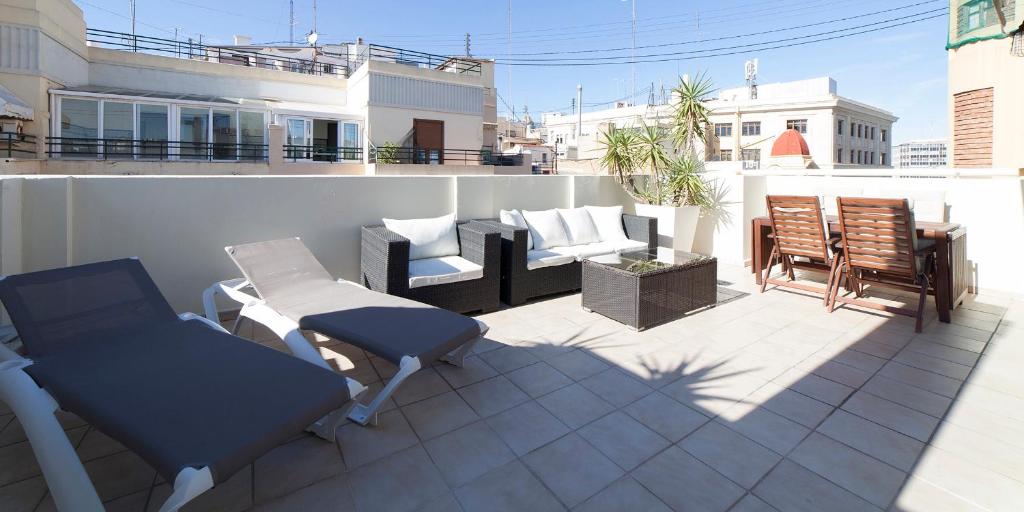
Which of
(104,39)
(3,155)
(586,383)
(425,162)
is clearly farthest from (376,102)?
(586,383)

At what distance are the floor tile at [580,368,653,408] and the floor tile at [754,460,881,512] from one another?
2.98 feet

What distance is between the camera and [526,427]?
2.76m

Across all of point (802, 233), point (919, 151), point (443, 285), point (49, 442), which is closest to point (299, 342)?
point (49, 442)

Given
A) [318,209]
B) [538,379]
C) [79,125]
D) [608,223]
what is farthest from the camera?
[79,125]

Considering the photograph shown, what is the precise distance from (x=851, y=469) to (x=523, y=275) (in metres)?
3.25

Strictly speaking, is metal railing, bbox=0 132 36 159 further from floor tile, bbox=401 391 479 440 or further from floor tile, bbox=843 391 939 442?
floor tile, bbox=843 391 939 442

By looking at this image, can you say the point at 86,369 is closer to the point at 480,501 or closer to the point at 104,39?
the point at 480,501

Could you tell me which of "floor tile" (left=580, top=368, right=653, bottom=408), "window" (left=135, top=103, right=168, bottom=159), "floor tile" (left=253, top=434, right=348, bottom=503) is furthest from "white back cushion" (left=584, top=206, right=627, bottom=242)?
"window" (left=135, top=103, right=168, bottom=159)

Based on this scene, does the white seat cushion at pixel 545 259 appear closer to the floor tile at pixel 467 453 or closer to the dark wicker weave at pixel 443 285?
the dark wicker weave at pixel 443 285

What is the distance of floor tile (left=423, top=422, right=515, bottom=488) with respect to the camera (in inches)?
92.4

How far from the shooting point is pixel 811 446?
2.56m

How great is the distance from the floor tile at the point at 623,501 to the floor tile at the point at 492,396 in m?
0.89

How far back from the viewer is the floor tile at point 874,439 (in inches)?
97.0

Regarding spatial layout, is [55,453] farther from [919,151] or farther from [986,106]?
[919,151]
